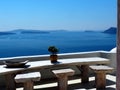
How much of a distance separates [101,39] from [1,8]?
11.3 meters

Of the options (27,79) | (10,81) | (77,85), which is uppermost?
(27,79)

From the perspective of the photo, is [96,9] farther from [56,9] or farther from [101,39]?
[101,39]

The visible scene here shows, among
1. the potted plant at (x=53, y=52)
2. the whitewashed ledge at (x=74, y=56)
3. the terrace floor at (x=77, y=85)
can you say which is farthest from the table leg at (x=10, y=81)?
the potted plant at (x=53, y=52)

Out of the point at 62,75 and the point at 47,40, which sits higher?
the point at 62,75

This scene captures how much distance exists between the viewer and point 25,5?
25578mm

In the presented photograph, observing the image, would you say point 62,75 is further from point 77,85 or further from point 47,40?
point 47,40

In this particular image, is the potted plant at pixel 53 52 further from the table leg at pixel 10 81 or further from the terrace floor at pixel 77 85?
the table leg at pixel 10 81

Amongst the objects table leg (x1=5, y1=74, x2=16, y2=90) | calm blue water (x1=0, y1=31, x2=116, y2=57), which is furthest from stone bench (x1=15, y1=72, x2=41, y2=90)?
calm blue water (x1=0, y1=31, x2=116, y2=57)

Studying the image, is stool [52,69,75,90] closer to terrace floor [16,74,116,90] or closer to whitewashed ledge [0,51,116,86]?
terrace floor [16,74,116,90]

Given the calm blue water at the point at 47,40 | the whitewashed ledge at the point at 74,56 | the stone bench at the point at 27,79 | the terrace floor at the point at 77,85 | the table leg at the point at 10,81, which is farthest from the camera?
the calm blue water at the point at 47,40

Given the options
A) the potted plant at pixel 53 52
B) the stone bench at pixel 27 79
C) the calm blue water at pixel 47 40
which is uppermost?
the potted plant at pixel 53 52

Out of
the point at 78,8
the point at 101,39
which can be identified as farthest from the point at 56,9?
the point at 101,39

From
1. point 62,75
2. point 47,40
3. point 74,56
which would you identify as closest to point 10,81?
point 62,75

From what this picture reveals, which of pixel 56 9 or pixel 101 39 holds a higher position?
pixel 56 9
